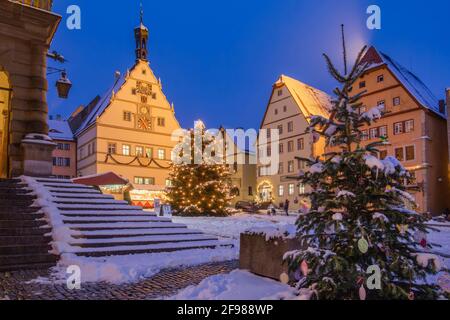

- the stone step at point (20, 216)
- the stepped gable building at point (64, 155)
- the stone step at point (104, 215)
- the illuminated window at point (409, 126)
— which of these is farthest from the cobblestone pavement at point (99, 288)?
the stepped gable building at point (64, 155)

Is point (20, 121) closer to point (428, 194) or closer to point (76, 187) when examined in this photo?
point (76, 187)

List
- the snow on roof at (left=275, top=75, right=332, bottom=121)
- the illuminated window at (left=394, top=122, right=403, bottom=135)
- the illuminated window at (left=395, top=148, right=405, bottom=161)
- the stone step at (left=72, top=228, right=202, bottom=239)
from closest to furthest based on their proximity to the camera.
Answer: the stone step at (left=72, top=228, right=202, bottom=239) < the illuminated window at (left=395, top=148, right=405, bottom=161) < the illuminated window at (left=394, top=122, right=403, bottom=135) < the snow on roof at (left=275, top=75, right=332, bottom=121)

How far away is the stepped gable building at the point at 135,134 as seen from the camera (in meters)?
38.2

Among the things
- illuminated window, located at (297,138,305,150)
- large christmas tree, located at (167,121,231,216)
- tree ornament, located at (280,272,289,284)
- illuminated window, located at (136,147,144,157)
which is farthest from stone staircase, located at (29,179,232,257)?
illuminated window, located at (297,138,305,150)

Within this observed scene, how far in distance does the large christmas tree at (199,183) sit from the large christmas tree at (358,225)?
932 inches

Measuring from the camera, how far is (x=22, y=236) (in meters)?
9.48

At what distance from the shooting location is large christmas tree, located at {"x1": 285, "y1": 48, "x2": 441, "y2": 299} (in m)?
4.91

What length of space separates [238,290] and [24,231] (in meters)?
6.20

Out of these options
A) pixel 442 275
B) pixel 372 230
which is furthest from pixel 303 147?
pixel 372 230

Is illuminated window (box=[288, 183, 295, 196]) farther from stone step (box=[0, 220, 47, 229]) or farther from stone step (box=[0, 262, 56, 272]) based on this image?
stone step (box=[0, 262, 56, 272])

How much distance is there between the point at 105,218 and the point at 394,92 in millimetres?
30747

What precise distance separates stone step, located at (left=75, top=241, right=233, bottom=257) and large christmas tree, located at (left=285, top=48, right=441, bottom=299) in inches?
233

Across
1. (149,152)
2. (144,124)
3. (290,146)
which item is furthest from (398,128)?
(144,124)

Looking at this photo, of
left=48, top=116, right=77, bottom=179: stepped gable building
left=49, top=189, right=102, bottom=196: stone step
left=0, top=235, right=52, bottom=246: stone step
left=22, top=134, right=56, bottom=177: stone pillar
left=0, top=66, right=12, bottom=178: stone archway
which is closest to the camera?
left=0, top=235, right=52, bottom=246: stone step
